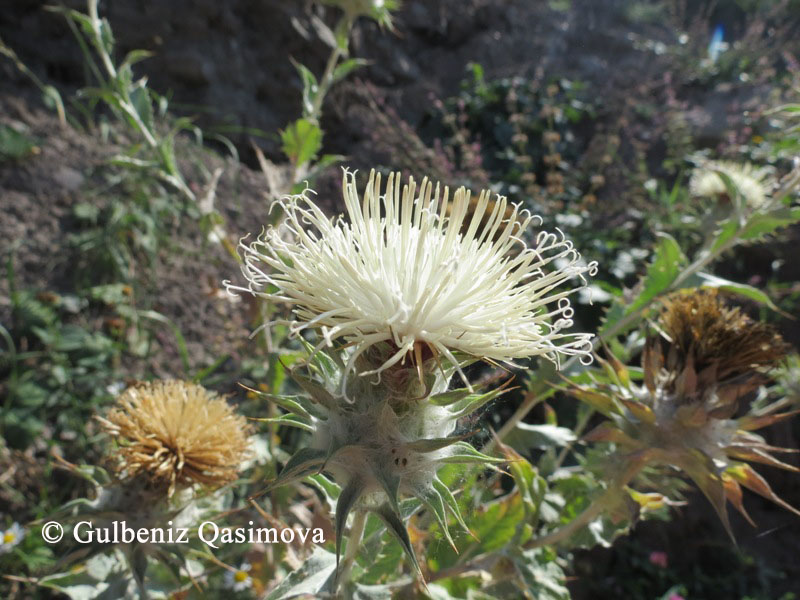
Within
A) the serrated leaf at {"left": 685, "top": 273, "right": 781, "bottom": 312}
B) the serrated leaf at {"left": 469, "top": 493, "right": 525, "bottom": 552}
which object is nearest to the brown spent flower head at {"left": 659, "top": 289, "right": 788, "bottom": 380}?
the serrated leaf at {"left": 685, "top": 273, "right": 781, "bottom": 312}

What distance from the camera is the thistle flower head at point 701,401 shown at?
165cm

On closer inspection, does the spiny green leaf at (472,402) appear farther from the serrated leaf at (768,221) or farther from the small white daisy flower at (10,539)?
the small white daisy flower at (10,539)

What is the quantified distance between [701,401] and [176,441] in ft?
5.10

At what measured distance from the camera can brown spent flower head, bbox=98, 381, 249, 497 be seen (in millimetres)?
1665

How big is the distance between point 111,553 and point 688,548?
353cm

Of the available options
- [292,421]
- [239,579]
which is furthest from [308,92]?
[239,579]

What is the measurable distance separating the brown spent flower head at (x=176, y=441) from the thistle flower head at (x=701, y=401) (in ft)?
3.58

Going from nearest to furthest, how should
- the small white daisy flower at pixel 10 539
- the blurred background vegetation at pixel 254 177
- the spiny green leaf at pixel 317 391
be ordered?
1. the spiny green leaf at pixel 317 391
2. the small white daisy flower at pixel 10 539
3. the blurred background vegetation at pixel 254 177

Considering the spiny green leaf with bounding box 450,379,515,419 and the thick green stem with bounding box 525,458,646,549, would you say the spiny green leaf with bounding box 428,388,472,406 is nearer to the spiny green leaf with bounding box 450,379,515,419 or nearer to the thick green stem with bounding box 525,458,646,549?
the spiny green leaf with bounding box 450,379,515,419

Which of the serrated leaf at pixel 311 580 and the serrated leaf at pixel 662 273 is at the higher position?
the serrated leaf at pixel 662 273

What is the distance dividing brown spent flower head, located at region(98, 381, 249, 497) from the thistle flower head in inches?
42.9

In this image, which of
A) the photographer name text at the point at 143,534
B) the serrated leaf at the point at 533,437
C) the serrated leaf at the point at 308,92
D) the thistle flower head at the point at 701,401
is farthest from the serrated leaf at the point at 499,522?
the serrated leaf at the point at 308,92

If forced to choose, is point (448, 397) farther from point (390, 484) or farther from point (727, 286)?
point (727, 286)

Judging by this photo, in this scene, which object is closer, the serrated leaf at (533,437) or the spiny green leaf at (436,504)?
the spiny green leaf at (436,504)
